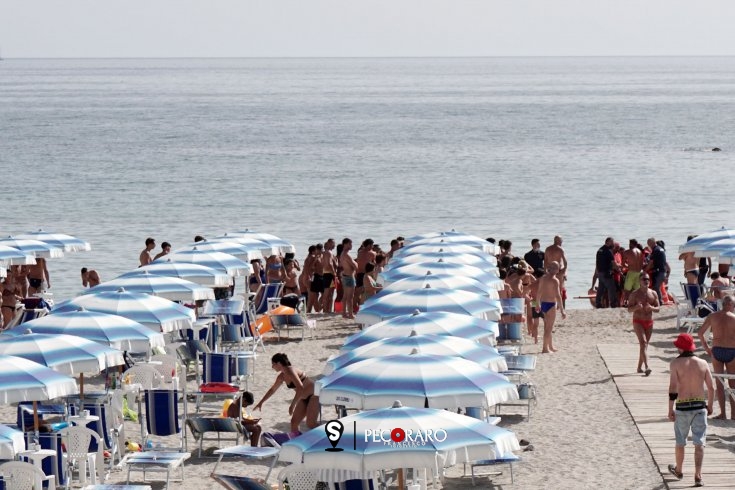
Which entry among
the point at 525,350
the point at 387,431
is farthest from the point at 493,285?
the point at 387,431

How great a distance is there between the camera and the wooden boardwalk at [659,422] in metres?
11.5

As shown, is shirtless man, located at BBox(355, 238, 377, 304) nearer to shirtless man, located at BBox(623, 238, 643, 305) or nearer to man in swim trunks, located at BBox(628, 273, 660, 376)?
shirtless man, located at BBox(623, 238, 643, 305)

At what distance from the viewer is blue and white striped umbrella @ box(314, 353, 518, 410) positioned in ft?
33.2

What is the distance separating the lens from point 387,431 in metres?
8.66

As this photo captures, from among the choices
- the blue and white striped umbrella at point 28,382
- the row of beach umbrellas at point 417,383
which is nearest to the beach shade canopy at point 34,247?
the row of beach umbrellas at point 417,383

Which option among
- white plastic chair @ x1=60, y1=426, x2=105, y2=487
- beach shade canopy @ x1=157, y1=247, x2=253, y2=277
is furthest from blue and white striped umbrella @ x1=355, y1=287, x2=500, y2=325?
beach shade canopy @ x1=157, y1=247, x2=253, y2=277

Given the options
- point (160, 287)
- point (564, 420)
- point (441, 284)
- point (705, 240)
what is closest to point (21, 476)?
point (564, 420)

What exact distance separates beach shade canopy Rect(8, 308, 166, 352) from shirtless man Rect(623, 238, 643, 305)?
36.7 ft

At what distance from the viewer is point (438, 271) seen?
1762 cm

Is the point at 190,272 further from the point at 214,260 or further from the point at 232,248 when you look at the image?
the point at 232,248

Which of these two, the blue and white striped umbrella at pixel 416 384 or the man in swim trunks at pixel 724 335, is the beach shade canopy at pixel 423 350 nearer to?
the blue and white striped umbrella at pixel 416 384

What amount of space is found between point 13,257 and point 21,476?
11.9 metres

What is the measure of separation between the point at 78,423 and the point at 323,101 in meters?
138

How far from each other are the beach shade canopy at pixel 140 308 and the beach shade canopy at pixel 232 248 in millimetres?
5516
